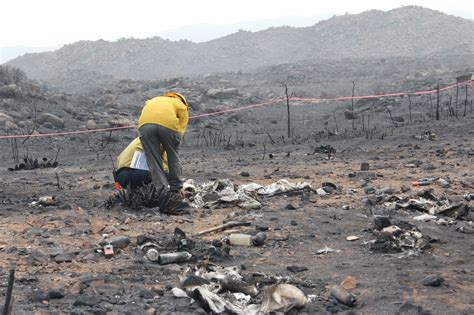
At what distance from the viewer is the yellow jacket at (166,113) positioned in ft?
22.6

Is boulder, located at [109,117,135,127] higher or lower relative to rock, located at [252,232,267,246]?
lower

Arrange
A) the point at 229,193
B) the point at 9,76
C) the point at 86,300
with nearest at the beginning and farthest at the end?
the point at 86,300 < the point at 229,193 < the point at 9,76

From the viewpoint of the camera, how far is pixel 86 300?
395 centimetres

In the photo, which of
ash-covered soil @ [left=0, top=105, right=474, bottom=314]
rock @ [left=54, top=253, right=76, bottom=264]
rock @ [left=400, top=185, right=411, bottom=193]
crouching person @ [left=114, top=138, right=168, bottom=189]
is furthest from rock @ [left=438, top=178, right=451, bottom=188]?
rock @ [left=54, top=253, right=76, bottom=264]

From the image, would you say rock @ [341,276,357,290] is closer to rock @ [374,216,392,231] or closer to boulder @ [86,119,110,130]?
rock @ [374,216,392,231]

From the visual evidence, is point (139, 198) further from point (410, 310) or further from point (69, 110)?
point (69, 110)

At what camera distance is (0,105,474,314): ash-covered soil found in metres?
4.02

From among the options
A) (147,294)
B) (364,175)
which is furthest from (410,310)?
(364,175)

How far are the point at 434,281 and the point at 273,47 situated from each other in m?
51.1

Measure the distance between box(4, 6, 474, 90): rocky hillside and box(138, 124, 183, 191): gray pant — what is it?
40006 millimetres

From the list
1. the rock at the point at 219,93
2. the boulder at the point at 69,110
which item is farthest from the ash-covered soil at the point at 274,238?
the rock at the point at 219,93

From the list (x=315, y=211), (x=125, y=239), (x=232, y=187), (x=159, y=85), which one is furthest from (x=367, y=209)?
(x=159, y=85)

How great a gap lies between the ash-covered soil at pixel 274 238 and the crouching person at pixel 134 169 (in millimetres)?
393

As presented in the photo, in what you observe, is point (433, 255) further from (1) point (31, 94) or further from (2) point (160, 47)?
(2) point (160, 47)
